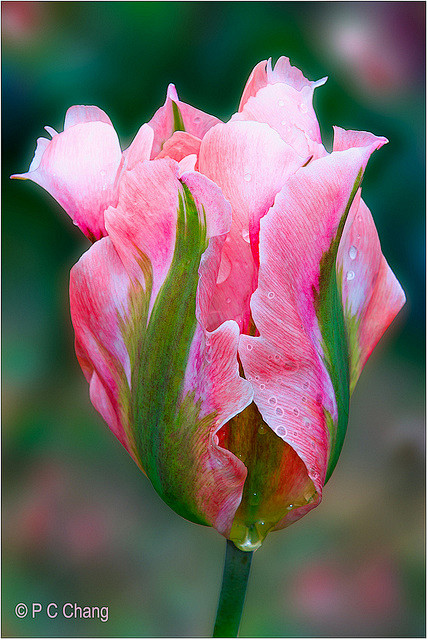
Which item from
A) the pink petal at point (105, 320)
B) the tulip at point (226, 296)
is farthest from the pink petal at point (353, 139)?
the pink petal at point (105, 320)

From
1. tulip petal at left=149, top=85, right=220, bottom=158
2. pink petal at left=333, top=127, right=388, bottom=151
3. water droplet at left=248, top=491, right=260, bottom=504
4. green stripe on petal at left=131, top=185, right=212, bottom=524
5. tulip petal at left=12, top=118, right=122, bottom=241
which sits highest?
tulip petal at left=149, top=85, right=220, bottom=158

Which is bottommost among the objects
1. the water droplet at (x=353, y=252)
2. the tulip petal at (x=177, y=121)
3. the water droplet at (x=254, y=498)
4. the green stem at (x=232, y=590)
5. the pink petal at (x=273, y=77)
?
the green stem at (x=232, y=590)

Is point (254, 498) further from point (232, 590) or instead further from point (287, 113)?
point (287, 113)

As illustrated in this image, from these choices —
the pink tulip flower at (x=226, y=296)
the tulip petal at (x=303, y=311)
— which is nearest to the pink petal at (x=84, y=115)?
the pink tulip flower at (x=226, y=296)

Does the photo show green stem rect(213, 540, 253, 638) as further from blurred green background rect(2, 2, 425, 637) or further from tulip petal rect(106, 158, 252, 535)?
blurred green background rect(2, 2, 425, 637)

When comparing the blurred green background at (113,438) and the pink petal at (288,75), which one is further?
the blurred green background at (113,438)

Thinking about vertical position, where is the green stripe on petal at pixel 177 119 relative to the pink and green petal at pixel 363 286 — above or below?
above

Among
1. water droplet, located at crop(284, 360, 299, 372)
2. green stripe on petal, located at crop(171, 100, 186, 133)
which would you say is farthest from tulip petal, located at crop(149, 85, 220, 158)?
water droplet, located at crop(284, 360, 299, 372)

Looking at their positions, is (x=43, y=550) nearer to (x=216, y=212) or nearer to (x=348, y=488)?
(x=348, y=488)

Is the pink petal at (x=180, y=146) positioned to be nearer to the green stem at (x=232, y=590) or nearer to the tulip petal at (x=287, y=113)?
the tulip petal at (x=287, y=113)
